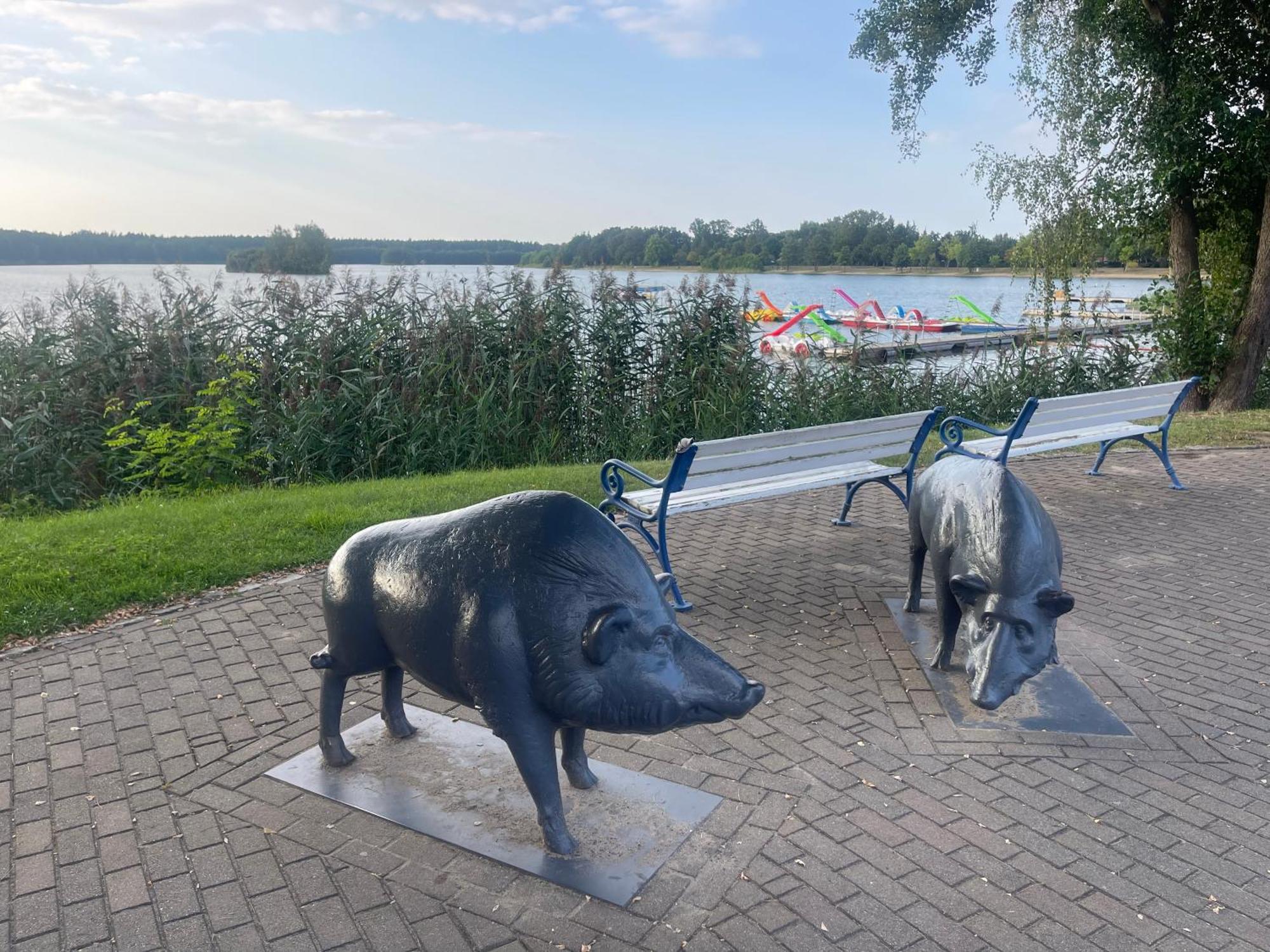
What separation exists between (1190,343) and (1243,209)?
1.95 m

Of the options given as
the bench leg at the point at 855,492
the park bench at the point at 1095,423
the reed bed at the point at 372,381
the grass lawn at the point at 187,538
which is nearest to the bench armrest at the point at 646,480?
the grass lawn at the point at 187,538

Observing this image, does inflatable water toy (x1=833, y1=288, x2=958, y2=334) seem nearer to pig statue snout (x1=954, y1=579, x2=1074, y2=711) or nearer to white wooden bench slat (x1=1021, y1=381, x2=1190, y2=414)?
white wooden bench slat (x1=1021, y1=381, x2=1190, y2=414)

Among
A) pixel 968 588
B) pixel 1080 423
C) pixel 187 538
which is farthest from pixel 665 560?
pixel 1080 423

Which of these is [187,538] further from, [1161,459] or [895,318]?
[895,318]

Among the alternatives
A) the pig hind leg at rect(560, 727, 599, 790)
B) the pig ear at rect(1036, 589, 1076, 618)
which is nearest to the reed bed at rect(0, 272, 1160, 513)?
the pig hind leg at rect(560, 727, 599, 790)

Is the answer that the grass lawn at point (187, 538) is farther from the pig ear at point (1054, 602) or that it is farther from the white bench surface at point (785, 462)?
the pig ear at point (1054, 602)

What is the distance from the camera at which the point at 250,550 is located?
6160 mm

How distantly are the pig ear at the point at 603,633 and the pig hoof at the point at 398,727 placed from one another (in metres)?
1.48

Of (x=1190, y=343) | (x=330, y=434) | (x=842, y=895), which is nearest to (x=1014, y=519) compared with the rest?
(x=842, y=895)

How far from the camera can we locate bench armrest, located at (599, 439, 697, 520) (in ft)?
17.6

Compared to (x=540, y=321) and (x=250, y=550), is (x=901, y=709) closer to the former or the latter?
(x=250, y=550)

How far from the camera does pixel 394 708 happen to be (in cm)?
384

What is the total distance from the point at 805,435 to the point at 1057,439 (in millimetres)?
3057

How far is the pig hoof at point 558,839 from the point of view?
3070 millimetres
